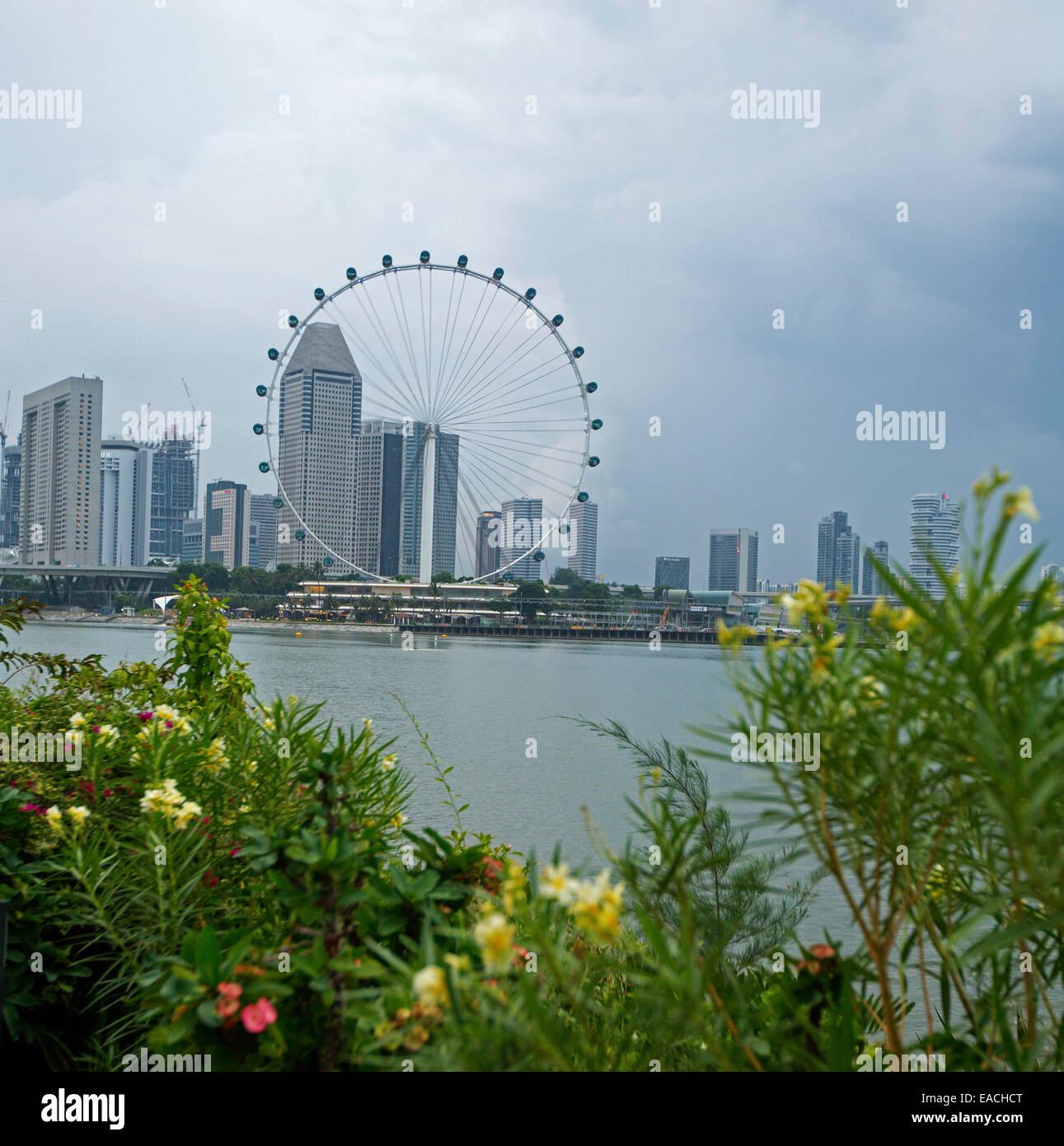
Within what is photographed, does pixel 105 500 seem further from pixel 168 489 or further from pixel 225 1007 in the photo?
pixel 225 1007

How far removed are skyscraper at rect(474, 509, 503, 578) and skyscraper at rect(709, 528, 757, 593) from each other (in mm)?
19976

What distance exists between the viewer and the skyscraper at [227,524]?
70250mm

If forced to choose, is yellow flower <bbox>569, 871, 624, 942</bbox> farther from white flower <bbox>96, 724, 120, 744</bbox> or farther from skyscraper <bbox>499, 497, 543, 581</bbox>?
skyscraper <bbox>499, 497, 543, 581</bbox>

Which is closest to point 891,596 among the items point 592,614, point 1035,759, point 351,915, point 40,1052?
point 1035,759

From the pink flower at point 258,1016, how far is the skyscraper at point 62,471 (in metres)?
34.0

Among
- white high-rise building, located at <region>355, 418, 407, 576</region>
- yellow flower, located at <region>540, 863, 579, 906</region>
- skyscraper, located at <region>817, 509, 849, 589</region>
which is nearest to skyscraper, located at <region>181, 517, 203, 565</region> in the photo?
white high-rise building, located at <region>355, 418, 407, 576</region>

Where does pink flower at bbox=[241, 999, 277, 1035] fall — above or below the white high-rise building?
below

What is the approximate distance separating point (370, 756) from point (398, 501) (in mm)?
45338

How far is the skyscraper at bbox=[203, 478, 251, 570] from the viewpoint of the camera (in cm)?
7025

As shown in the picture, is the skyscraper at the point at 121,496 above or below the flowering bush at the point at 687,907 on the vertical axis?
above

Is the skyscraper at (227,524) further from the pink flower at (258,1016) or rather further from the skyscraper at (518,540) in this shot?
the pink flower at (258,1016)

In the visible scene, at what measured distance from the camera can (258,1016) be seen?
4.21 ft

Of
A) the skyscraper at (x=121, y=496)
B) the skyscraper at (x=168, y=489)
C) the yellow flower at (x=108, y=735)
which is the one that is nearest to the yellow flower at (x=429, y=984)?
the yellow flower at (x=108, y=735)
